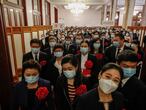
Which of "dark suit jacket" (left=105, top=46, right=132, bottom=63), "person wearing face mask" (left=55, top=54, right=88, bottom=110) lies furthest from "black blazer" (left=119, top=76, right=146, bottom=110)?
→ "dark suit jacket" (left=105, top=46, right=132, bottom=63)

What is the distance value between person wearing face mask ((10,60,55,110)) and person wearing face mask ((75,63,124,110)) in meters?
Answer: 0.67

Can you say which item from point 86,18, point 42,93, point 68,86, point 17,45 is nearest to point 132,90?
point 68,86

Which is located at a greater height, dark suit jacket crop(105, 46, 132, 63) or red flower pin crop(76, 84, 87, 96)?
dark suit jacket crop(105, 46, 132, 63)

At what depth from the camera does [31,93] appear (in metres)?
2.00

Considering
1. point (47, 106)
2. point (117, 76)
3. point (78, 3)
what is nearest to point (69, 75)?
point (47, 106)

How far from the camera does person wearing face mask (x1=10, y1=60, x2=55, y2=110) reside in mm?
1955

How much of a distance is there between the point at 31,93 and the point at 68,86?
0.53m

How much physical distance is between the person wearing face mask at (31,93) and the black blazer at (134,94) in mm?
1011

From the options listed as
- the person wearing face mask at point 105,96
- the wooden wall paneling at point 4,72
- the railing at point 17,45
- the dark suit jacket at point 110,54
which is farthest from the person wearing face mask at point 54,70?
the railing at point 17,45

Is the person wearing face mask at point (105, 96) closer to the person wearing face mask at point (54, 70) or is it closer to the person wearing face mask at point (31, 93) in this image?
the person wearing face mask at point (31, 93)

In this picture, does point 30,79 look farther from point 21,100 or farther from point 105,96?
point 105,96

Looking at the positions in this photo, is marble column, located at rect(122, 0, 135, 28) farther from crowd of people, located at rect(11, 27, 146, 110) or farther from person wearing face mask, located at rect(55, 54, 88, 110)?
person wearing face mask, located at rect(55, 54, 88, 110)

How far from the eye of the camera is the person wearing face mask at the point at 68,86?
2170mm

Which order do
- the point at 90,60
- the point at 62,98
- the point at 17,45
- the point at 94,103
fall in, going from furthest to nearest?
1. the point at 17,45
2. the point at 90,60
3. the point at 62,98
4. the point at 94,103
